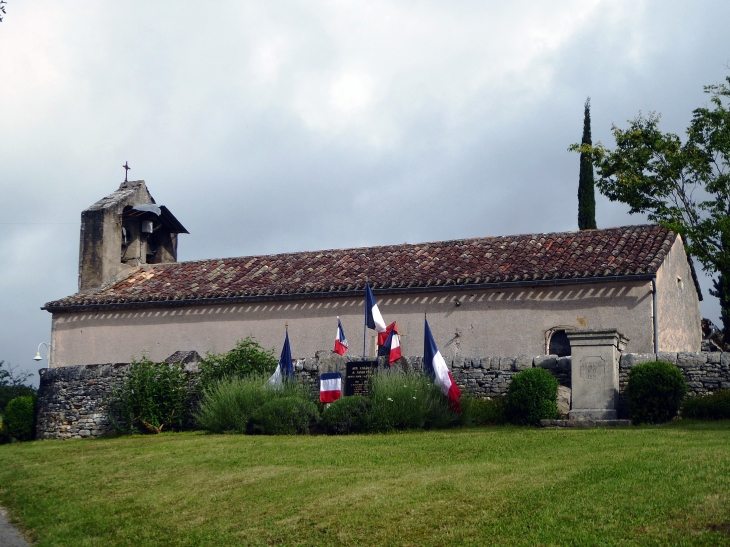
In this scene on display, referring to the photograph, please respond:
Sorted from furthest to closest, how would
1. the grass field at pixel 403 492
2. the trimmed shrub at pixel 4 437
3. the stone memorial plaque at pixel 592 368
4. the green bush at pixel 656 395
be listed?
the trimmed shrub at pixel 4 437, the stone memorial plaque at pixel 592 368, the green bush at pixel 656 395, the grass field at pixel 403 492

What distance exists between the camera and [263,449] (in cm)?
1441

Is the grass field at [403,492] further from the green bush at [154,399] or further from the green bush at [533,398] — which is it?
the green bush at [154,399]

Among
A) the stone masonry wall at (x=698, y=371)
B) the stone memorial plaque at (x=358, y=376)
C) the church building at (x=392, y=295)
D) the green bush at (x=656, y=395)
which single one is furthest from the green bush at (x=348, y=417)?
the church building at (x=392, y=295)

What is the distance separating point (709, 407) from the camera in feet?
53.0

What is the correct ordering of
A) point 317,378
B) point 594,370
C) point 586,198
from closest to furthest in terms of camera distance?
point 594,370, point 317,378, point 586,198

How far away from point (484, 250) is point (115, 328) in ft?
38.8

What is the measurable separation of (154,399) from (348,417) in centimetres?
611

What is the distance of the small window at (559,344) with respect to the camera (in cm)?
2211

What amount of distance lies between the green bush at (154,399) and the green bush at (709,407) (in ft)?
38.1

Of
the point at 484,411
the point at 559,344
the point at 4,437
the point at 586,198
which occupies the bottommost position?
the point at 4,437

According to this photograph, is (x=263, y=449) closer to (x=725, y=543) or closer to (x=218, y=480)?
(x=218, y=480)

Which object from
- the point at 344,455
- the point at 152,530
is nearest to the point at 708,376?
the point at 344,455

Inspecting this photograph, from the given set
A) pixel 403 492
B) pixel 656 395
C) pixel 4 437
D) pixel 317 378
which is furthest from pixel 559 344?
pixel 4 437

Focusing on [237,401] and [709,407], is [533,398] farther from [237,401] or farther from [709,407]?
[237,401]
